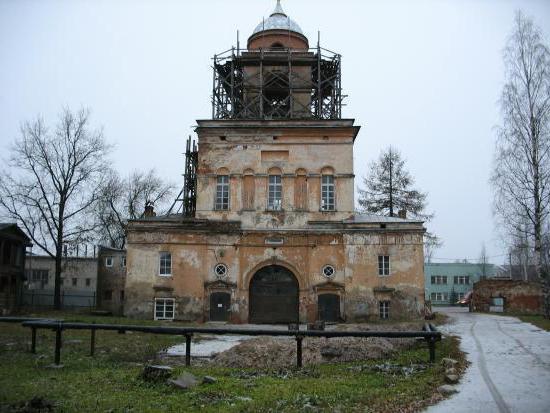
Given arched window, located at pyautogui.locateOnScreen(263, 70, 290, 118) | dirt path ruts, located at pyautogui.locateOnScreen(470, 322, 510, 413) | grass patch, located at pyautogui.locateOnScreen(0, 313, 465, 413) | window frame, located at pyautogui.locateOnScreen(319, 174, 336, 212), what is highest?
arched window, located at pyautogui.locateOnScreen(263, 70, 290, 118)

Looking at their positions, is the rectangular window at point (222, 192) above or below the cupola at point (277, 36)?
below

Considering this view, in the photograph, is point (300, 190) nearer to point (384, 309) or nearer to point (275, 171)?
point (275, 171)

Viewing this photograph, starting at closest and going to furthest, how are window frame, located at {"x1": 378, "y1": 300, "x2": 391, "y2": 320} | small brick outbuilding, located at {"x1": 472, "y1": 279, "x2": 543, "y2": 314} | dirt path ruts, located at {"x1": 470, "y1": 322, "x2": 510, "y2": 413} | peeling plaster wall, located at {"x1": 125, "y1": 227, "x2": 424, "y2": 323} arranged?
dirt path ruts, located at {"x1": 470, "y1": 322, "x2": 510, "y2": 413}, window frame, located at {"x1": 378, "y1": 300, "x2": 391, "y2": 320}, peeling plaster wall, located at {"x1": 125, "y1": 227, "x2": 424, "y2": 323}, small brick outbuilding, located at {"x1": 472, "y1": 279, "x2": 543, "y2": 314}

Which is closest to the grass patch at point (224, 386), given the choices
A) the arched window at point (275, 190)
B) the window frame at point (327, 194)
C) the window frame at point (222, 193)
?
the window frame at point (327, 194)

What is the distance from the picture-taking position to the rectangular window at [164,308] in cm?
2998

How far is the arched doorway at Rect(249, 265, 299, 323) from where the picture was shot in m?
30.0

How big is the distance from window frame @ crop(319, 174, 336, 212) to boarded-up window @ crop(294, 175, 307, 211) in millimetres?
1015

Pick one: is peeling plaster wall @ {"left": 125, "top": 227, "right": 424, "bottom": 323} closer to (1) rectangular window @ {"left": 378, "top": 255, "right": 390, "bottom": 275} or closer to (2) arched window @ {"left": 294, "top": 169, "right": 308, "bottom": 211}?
(1) rectangular window @ {"left": 378, "top": 255, "right": 390, "bottom": 275}

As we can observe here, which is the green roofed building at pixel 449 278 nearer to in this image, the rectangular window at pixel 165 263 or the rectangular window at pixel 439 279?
the rectangular window at pixel 439 279

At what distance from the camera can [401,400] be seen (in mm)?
8539

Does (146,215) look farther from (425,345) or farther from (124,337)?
(425,345)

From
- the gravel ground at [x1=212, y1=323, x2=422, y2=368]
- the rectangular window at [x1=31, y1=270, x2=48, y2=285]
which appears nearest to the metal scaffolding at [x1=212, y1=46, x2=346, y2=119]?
the gravel ground at [x1=212, y1=323, x2=422, y2=368]

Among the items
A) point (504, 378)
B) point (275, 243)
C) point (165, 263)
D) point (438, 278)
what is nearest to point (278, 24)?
point (275, 243)

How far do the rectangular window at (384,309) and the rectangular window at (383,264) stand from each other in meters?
1.66
